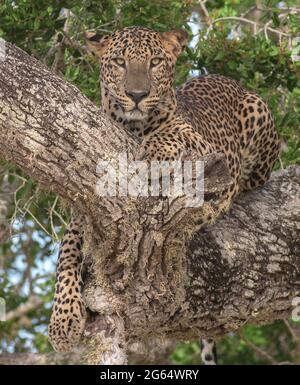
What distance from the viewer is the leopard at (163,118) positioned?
771 cm

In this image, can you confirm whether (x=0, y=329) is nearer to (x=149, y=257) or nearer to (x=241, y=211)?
(x=241, y=211)

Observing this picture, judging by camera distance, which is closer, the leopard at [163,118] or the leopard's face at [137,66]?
the leopard at [163,118]

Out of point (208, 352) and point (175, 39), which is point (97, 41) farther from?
point (208, 352)

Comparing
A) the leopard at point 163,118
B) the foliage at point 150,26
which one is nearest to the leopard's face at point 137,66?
the leopard at point 163,118

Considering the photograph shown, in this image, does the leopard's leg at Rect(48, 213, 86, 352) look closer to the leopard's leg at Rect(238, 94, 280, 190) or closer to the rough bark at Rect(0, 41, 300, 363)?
the rough bark at Rect(0, 41, 300, 363)

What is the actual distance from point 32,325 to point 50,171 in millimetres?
6277

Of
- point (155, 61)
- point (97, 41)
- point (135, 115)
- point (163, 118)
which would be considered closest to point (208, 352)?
point (163, 118)

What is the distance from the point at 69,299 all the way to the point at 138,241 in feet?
2.86

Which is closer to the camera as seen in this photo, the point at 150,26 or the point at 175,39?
the point at 175,39

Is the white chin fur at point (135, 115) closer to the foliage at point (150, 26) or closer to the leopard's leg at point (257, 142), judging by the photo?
the foliage at point (150, 26)

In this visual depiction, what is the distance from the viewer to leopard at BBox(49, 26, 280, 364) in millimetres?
7715

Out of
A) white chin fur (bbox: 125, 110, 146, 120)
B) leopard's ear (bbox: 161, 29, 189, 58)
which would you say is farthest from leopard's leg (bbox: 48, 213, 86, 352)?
leopard's ear (bbox: 161, 29, 189, 58)

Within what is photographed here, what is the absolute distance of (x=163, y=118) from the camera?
8.35 m
